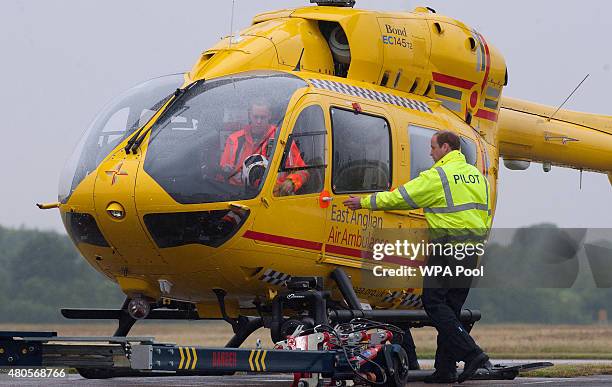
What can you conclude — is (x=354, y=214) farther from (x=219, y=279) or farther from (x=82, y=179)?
(x=82, y=179)

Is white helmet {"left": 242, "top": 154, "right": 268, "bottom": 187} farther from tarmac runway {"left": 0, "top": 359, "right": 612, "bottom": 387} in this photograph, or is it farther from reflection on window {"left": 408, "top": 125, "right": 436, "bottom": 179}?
tarmac runway {"left": 0, "top": 359, "right": 612, "bottom": 387}

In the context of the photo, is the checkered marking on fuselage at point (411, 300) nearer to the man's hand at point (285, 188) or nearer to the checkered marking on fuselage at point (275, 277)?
the checkered marking on fuselage at point (275, 277)

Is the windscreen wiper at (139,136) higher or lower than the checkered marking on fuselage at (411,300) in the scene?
higher

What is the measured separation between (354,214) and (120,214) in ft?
7.01

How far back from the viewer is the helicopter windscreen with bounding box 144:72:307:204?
9.52 meters

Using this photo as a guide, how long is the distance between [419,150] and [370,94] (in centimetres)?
71

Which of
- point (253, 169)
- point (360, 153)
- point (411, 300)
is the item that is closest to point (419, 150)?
point (360, 153)

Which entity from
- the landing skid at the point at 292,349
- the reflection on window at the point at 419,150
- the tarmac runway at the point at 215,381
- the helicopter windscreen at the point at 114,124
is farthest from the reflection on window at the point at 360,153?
the tarmac runway at the point at 215,381

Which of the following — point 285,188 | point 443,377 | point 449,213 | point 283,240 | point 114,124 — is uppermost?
point 114,124

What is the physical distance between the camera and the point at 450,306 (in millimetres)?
10625

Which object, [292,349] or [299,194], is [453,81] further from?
[292,349]

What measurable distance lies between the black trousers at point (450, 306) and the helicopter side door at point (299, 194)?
975 mm

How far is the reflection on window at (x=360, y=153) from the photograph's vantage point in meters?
10.5

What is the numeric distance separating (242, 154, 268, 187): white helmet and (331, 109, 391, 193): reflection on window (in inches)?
33.6
